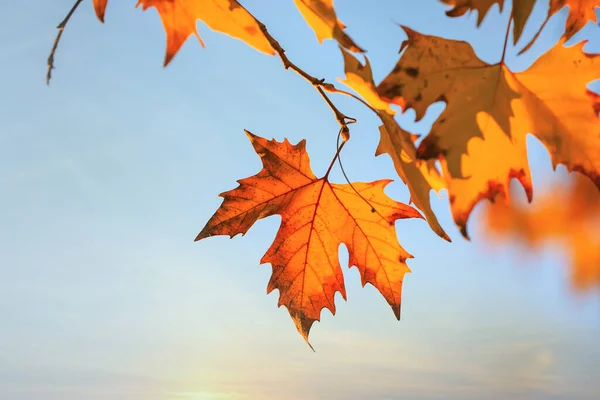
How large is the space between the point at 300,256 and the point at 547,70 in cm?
43

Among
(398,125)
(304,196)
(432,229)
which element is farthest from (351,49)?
(304,196)

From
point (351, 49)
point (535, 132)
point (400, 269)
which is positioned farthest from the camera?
point (400, 269)

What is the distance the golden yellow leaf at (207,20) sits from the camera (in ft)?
1.86

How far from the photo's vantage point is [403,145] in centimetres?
57

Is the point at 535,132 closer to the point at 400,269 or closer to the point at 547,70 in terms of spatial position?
the point at 547,70

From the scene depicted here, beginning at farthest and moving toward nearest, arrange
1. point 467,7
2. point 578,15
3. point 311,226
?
point 311,226, point 578,15, point 467,7

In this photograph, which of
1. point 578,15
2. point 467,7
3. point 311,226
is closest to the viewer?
point 467,7

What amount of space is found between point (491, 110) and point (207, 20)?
0.32 metres

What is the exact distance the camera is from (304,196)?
88 cm

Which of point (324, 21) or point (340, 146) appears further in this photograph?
point (340, 146)

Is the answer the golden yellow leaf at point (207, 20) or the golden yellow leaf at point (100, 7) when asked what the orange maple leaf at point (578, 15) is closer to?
the golden yellow leaf at point (207, 20)

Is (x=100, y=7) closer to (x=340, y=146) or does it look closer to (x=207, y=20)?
(x=207, y=20)

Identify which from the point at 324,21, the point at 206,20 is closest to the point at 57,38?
the point at 206,20

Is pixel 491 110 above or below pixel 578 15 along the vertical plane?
below
